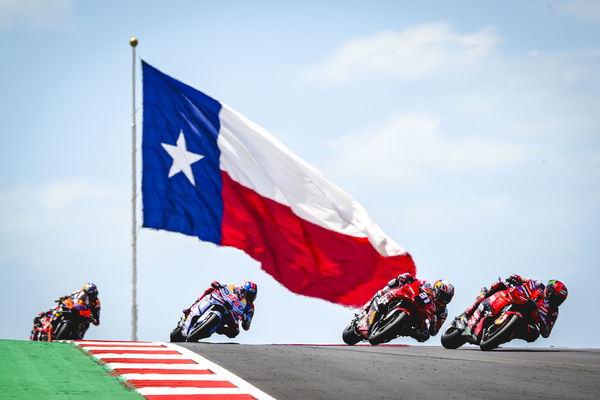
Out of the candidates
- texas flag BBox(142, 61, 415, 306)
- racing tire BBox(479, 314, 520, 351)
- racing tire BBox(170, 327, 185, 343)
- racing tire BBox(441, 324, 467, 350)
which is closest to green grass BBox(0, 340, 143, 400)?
texas flag BBox(142, 61, 415, 306)

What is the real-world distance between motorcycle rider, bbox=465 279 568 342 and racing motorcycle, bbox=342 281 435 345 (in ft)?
3.96

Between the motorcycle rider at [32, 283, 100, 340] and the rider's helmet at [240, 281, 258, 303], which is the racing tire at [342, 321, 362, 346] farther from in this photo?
the motorcycle rider at [32, 283, 100, 340]

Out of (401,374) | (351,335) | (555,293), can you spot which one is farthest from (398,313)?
(401,374)

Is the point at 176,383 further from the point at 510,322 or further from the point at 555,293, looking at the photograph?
the point at 555,293

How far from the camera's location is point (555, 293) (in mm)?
17047

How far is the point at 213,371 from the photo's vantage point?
33.8ft

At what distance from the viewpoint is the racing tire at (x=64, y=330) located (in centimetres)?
1983

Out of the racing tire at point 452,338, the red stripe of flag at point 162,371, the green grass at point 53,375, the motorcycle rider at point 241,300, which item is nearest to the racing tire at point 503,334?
the racing tire at point 452,338

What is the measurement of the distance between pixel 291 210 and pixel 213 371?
8201 millimetres

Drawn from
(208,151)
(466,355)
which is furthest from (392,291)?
(208,151)

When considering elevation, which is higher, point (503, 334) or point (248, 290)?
point (248, 290)

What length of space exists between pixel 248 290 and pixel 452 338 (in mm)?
4641

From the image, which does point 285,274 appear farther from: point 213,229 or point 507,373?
point 507,373

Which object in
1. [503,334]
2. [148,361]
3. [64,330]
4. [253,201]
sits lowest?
[148,361]
